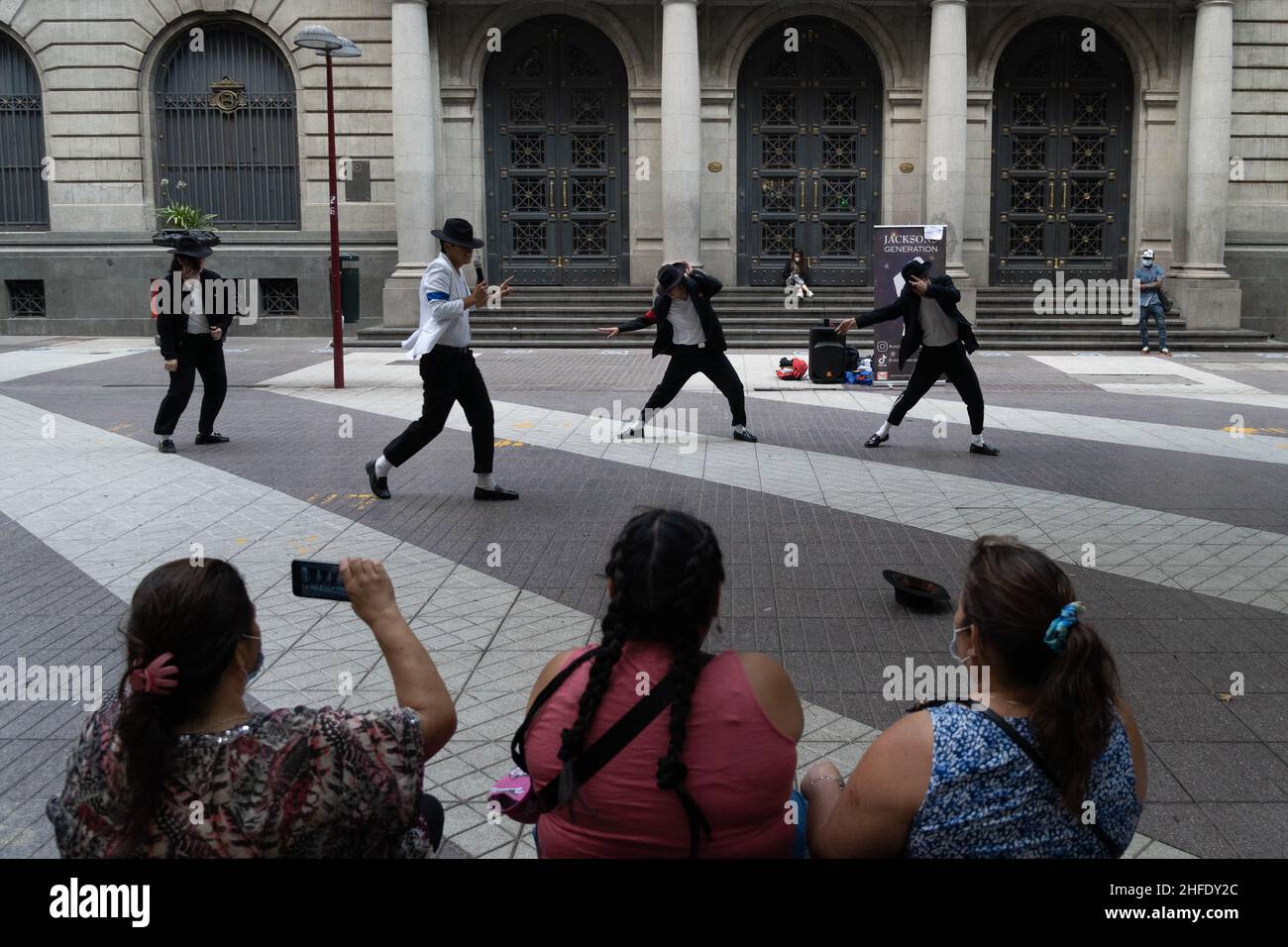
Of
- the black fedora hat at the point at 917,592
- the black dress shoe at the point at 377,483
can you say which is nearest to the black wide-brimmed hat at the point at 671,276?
the black dress shoe at the point at 377,483

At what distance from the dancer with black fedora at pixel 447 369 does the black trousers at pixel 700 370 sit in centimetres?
295

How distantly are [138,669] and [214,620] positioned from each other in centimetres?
18

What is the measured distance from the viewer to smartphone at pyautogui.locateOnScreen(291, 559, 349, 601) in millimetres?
2898

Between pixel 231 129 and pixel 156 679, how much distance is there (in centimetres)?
2510

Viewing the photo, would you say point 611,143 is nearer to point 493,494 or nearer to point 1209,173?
point 1209,173

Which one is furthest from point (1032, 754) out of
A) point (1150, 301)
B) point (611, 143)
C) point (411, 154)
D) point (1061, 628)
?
point (611, 143)

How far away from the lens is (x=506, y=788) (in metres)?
3.43

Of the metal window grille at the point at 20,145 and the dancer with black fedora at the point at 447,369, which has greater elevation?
the metal window grille at the point at 20,145

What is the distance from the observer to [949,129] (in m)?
23.7

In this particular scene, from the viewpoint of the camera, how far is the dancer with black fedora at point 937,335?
11.9 metres

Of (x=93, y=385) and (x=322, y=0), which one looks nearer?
(x=93, y=385)

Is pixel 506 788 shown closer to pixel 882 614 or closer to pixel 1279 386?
pixel 882 614

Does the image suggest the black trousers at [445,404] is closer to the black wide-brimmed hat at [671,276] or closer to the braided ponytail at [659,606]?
the black wide-brimmed hat at [671,276]
